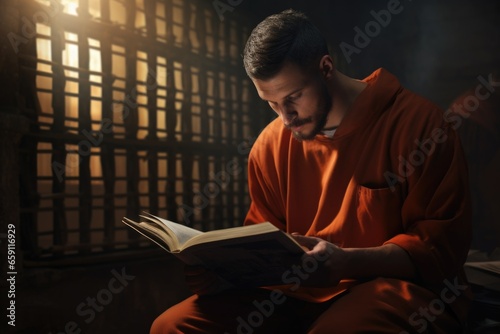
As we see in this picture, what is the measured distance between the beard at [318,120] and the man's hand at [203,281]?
2.01 feet

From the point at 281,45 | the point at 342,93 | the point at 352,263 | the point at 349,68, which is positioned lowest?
the point at 352,263

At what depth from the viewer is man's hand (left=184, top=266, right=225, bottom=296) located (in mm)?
1658

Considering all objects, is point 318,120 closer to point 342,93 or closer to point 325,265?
point 342,93

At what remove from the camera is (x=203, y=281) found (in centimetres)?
168

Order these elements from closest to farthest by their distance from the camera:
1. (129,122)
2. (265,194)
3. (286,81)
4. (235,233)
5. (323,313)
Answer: (235,233)
(323,313)
(286,81)
(265,194)
(129,122)

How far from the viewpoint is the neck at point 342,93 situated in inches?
72.9

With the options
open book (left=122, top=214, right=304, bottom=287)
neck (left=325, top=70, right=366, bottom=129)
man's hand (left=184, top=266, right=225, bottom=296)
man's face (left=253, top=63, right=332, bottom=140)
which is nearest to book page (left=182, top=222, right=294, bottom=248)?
open book (left=122, top=214, right=304, bottom=287)

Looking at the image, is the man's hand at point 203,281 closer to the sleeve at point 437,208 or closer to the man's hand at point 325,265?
the man's hand at point 325,265

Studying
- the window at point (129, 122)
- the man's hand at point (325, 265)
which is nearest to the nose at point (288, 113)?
the man's hand at point (325, 265)

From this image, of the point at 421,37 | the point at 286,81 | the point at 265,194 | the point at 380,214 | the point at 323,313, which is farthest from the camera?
the point at 421,37

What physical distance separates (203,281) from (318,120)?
716 millimetres

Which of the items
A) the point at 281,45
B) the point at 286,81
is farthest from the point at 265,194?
the point at 281,45

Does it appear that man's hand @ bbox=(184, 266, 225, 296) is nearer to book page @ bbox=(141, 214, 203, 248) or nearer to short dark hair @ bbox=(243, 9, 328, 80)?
book page @ bbox=(141, 214, 203, 248)

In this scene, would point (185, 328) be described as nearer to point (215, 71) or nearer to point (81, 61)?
point (81, 61)
